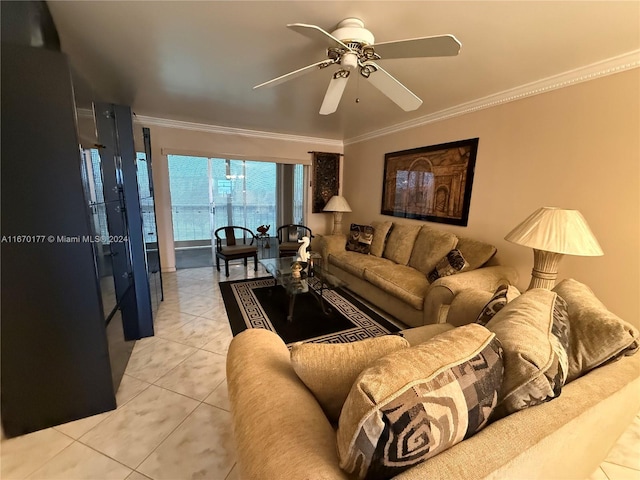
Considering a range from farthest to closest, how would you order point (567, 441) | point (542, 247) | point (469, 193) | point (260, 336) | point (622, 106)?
point (469, 193) → point (622, 106) → point (542, 247) → point (260, 336) → point (567, 441)

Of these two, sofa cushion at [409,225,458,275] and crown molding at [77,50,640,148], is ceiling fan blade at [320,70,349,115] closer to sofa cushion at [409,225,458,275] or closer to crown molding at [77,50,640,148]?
crown molding at [77,50,640,148]

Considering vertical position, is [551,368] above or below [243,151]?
below

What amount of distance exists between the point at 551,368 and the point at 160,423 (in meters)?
1.93

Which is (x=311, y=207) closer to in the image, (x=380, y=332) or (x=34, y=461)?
(x=380, y=332)

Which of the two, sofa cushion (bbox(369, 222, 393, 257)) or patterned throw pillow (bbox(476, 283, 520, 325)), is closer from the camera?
patterned throw pillow (bbox(476, 283, 520, 325))

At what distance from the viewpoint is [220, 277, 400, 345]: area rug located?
263 centimetres

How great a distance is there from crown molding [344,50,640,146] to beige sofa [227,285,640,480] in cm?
199

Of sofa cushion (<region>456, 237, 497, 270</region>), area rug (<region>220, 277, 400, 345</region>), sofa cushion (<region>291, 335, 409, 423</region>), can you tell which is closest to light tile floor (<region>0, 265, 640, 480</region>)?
area rug (<region>220, 277, 400, 345</region>)

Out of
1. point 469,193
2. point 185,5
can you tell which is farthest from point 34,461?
point 469,193

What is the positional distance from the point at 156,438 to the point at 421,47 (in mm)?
2533

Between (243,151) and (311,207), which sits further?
(311,207)

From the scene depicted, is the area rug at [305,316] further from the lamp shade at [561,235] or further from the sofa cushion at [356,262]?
the lamp shade at [561,235]

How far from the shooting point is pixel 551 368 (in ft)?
2.73

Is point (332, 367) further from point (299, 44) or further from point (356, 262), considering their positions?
point (356, 262)
